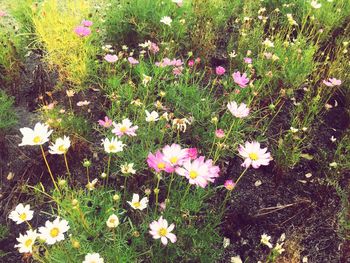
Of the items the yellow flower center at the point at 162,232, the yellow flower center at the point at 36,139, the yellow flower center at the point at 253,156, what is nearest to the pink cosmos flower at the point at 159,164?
the yellow flower center at the point at 162,232

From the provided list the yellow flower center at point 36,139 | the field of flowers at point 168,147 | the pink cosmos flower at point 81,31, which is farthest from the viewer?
the pink cosmos flower at point 81,31

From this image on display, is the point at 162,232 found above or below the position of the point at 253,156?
below

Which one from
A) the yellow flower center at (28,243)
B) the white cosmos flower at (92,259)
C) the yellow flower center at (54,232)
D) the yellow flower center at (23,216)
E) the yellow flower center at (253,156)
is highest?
the yellow flower center at (253,156)

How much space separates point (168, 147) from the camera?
1.59 meters

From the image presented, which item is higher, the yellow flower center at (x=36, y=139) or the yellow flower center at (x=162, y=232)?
the yellow flower center at (x=36, y=139)

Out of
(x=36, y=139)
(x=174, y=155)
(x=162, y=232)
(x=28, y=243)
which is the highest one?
(x=174, y=155)

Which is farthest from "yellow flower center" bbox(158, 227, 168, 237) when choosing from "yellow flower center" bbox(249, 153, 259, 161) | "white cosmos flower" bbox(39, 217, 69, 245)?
"yellow flower center" bbox(249, 153, 259, 161)

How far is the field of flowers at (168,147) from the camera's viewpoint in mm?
1764

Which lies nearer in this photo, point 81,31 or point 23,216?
point 23,216

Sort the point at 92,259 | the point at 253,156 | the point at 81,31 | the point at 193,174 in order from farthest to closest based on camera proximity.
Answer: the point at 81,31 < the point at 253,156 < the point at 193,174 < the point at 92,259

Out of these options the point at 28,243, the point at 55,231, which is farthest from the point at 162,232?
the point at 28,243

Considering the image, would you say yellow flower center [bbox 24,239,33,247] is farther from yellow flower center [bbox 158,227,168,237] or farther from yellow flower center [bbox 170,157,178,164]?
yellow flower center [bbox 170,157,178,164]

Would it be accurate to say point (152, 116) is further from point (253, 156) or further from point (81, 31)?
point (81, 31)

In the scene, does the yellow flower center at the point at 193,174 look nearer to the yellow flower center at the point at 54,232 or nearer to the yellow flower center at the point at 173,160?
the yellow flower center at the point at 173,160
